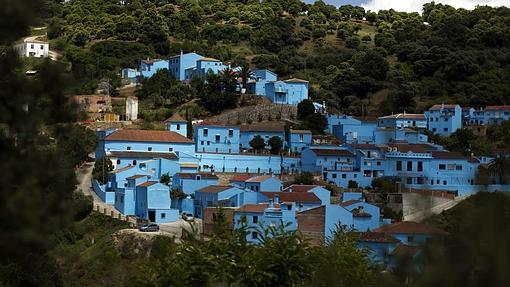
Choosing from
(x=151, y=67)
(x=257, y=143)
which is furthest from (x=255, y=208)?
(x=151, y=67)

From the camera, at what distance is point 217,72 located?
44750 mm

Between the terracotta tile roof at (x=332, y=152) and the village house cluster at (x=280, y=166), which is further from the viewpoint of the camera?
the terracotta tile roof at (x=332, y=152)

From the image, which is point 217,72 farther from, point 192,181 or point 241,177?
point 192,181

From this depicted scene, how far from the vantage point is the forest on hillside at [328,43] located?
47.8 metres

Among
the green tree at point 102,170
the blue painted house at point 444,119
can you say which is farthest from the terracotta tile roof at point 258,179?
the blue painted house at point 444,119

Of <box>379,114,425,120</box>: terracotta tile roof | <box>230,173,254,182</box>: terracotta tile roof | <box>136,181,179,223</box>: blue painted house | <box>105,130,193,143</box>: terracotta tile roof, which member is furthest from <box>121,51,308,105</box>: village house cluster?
<box>136,181,179,223</box>: blue painted house

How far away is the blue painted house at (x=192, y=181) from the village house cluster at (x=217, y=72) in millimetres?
12472

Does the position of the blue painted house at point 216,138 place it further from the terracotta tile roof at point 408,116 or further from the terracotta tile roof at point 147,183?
the terracotta tile roof at point 408,116

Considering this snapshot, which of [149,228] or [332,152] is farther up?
[332,152]

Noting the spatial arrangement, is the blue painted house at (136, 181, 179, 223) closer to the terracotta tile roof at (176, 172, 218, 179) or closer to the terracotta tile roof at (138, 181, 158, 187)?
the terracotta tile roof at (138, 181, 158, 187)

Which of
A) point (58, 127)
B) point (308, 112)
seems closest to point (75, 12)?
point (308, 112)

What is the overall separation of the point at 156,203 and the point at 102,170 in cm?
417

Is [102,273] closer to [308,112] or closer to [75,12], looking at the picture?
[308,112]

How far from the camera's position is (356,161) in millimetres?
34500
